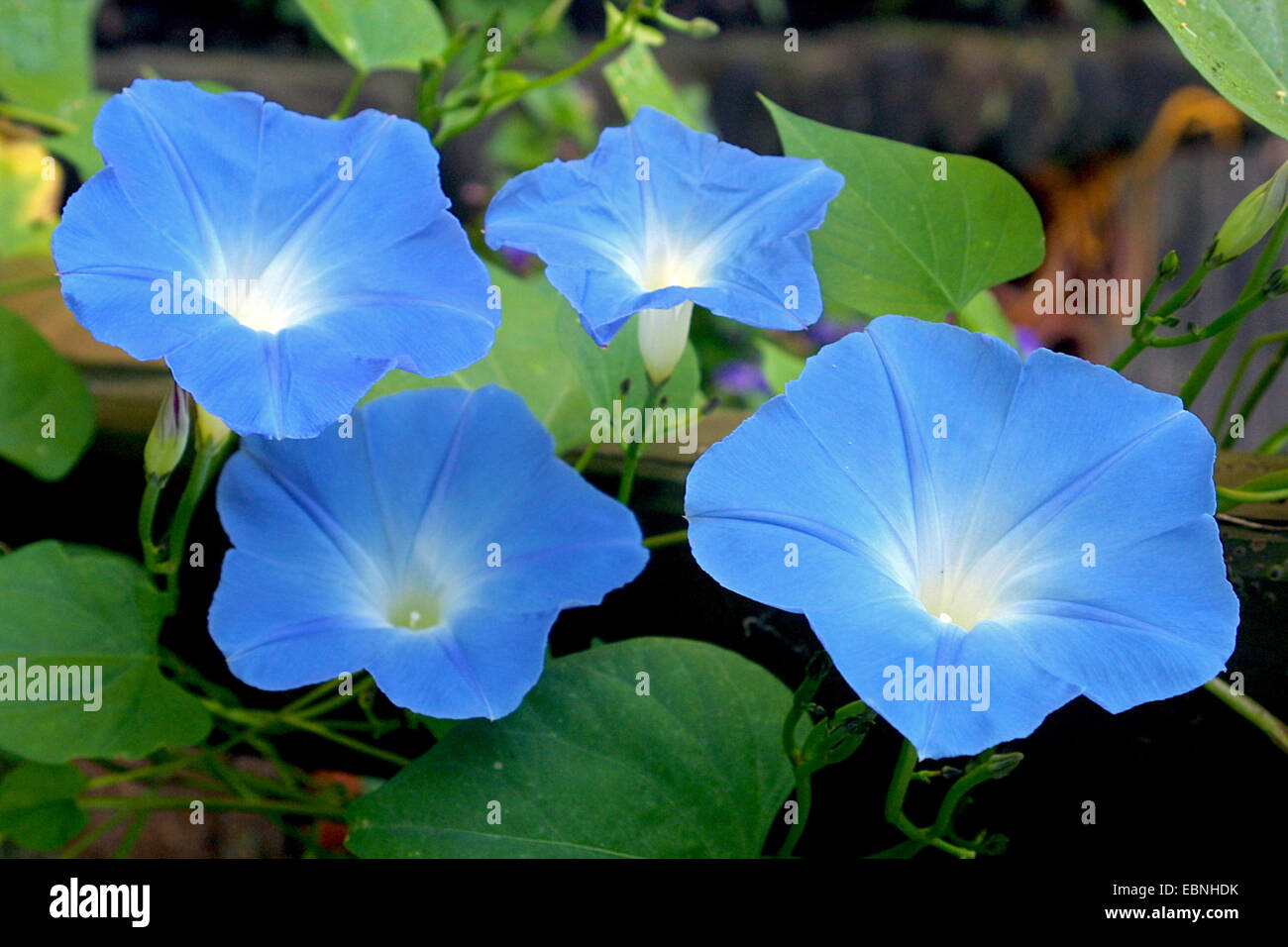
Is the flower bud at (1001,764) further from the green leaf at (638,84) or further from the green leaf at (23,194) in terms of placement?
the green leaf at (23,194)

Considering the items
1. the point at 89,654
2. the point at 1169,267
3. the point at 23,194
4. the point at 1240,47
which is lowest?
the point at 89,654

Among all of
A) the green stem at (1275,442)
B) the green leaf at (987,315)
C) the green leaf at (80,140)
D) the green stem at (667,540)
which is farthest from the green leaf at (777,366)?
the green leaf at (80,140)

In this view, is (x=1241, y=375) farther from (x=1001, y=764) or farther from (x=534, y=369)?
(x=534, y=369)

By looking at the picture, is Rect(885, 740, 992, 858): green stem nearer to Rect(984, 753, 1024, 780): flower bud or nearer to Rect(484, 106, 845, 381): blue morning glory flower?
Rect(984, 753, 1024, 780): flower bud

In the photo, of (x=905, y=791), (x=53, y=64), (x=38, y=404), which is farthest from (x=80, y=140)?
(x=905, y=791)

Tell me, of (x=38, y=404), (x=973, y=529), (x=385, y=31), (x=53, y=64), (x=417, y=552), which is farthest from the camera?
(x=53, y=64)

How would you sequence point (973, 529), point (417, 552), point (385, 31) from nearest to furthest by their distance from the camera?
point (973, 529)
point (417, 552)
point (385, 31)
